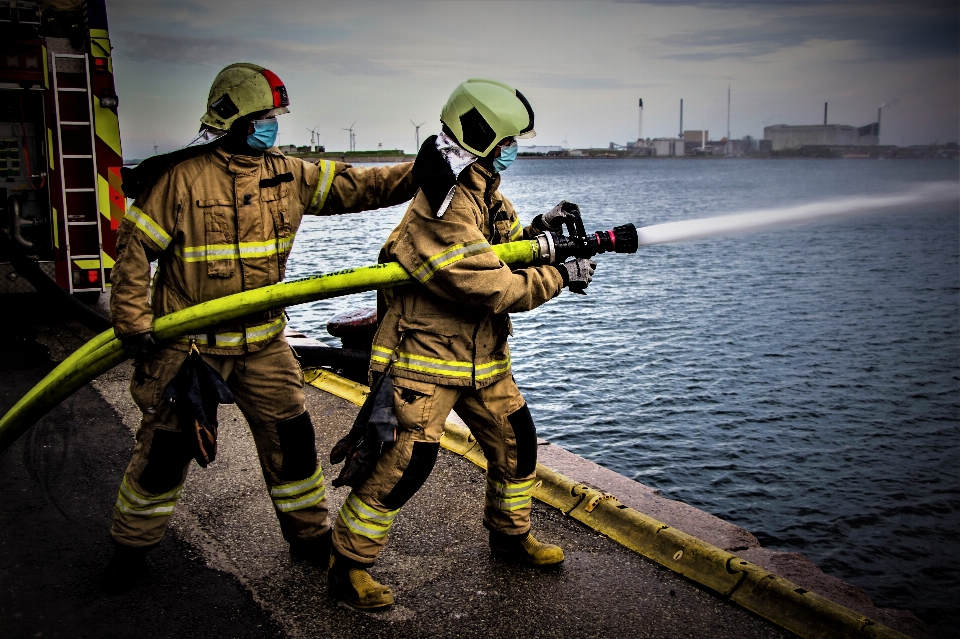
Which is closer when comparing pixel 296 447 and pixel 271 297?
pixel 271 297

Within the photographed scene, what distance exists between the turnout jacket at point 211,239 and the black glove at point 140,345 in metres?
0.03

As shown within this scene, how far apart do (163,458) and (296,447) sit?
524 millimetres

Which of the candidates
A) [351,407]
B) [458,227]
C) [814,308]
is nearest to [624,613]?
[458,227]

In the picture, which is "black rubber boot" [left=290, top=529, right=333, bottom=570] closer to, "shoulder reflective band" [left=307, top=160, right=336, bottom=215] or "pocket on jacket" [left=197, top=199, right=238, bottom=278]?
"pocket on jacket" [left=197, top=199, right=238, bottom=278]

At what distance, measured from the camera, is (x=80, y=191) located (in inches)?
306

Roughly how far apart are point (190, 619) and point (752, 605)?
86.4 inches

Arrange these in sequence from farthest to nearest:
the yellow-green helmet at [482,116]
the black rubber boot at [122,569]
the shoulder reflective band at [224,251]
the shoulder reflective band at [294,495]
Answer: the shoulder reflective band at [294,495] → the black rubber boot at [122,569] → the shoulder reflective band at [224,251] → the yellow-green helmet at [482,116]

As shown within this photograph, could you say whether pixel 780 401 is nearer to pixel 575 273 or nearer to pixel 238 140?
pixel 575 273

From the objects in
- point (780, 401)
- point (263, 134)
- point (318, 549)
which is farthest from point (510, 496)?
point (780, 401)

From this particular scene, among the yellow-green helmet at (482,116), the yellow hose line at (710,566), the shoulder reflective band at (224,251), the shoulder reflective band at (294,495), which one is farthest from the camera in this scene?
the shoulder reflective band at (294,495)

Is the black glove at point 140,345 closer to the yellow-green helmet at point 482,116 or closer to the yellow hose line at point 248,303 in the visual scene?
the yellow hose line at point 248,303

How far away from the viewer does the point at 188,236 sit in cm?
335

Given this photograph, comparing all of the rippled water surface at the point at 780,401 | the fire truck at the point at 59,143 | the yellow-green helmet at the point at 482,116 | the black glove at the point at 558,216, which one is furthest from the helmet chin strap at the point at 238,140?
the rippled water surface at the point at 780,401

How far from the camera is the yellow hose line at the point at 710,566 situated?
3.15m
